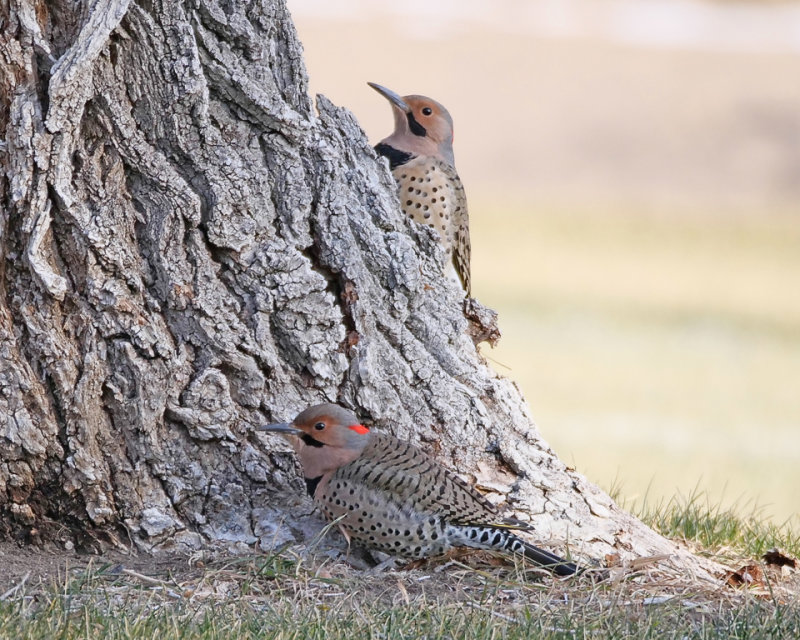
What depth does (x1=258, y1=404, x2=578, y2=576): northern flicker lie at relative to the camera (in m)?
4.43

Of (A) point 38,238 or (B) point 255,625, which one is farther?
(A) point 38,238

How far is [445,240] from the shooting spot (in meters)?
6.19

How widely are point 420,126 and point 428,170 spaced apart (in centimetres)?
35

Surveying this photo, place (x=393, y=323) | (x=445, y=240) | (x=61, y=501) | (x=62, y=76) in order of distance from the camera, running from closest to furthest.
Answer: (x=62, y=76) → (x=61, y=501) → (x=393, y=323) → (x=445, y=240)

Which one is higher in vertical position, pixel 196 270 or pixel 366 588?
pixel 196 270

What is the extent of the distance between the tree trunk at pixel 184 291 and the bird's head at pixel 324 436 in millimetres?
185

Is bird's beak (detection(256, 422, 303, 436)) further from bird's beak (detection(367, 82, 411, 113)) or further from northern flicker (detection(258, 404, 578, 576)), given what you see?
bird's beak (detection(367, 82, 411, 113))

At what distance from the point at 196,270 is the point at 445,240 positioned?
2.02m

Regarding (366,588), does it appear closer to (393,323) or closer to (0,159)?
(393,323)

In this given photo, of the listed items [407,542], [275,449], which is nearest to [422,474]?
[407,542]

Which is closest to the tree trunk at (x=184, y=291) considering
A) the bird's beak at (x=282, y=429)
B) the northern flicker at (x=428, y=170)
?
the bird's beak at (x=282, y=429)

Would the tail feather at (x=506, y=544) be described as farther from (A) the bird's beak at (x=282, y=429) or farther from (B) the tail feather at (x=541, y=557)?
(A) the bird's beak at (x=282, y=429)

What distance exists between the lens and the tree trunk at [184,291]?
14.0ft

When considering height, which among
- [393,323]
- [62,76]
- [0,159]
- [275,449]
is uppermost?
[62,76]
